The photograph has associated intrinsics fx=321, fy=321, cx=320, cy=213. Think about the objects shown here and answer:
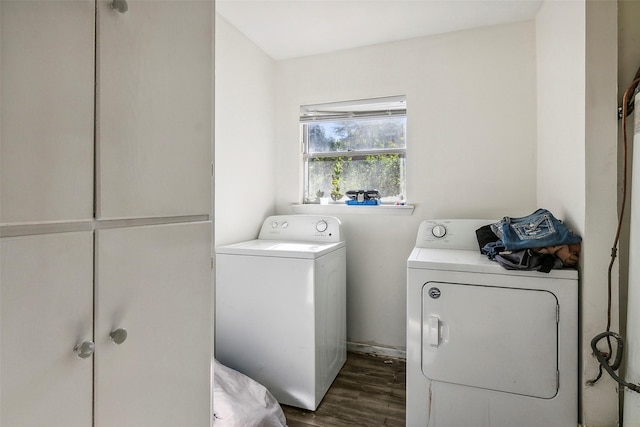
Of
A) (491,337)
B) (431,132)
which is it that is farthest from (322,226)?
(491,337)

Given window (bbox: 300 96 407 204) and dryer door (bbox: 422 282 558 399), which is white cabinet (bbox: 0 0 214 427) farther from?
window (bbox: 300 96 407 204)

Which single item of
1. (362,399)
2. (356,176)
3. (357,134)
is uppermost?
(357,134)

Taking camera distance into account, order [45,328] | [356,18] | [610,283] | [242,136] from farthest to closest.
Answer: [242,136] < [356,18] < [610,283] < [45,328]

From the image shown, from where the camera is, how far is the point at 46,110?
464mm

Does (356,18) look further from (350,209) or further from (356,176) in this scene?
(350,209)

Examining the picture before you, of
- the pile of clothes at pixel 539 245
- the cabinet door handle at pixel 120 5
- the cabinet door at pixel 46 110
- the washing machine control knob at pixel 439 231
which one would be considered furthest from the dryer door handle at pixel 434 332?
the cabinet door handle at pixel 120 5

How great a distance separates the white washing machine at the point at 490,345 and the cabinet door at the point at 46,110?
4.47 feet

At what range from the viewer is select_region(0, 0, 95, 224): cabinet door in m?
0.42

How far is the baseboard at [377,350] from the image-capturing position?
2297mm

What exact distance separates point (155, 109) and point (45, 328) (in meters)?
0.42

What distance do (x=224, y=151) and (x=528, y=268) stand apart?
1719 mm

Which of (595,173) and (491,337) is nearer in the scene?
(595,173)

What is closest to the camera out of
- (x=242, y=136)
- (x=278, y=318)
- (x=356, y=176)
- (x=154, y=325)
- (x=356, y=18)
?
(x=154, y=325)

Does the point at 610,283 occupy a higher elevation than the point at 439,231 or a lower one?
lower
